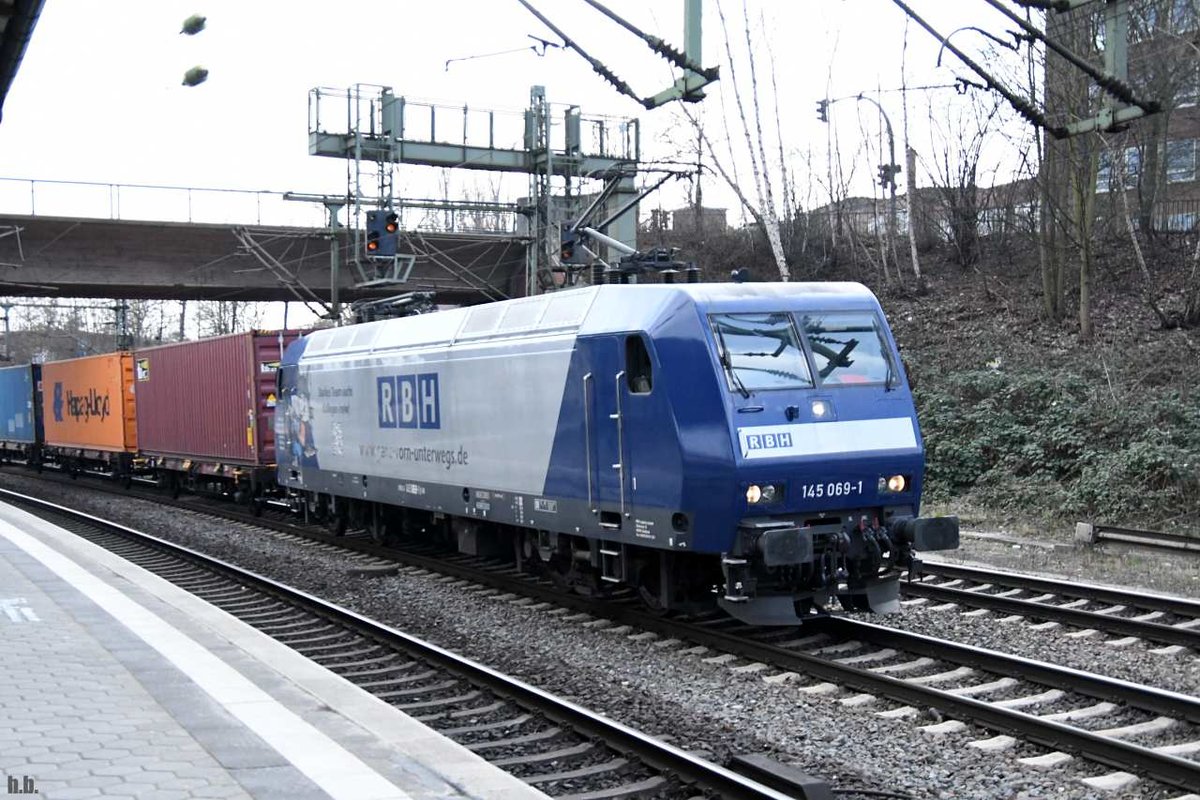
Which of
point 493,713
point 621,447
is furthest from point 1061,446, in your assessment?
point 493,713

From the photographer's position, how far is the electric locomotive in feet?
32.4

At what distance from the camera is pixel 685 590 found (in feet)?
36.2

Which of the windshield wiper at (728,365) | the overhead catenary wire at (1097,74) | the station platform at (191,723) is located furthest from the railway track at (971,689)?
the overhead catenary wire at (1097,74)

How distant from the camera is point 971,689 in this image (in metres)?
8.59

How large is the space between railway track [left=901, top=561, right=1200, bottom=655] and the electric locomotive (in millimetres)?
1554

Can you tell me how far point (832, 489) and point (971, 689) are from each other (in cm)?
212

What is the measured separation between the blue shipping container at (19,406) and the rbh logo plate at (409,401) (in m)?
28.6

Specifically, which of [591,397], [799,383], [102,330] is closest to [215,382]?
[591,397]

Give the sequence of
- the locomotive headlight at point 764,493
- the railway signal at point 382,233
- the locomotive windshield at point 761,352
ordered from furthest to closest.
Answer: the railway signal at point 382,233 → the locomotive windshield at point 761,352 → the locomotive headlight at point 764,493

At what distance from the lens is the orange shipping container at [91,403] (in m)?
31.3

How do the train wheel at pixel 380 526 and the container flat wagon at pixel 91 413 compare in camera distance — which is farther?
the container flat wagon at pixel 91 413

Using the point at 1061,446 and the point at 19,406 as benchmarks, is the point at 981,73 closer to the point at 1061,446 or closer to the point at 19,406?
the point at 1061,446

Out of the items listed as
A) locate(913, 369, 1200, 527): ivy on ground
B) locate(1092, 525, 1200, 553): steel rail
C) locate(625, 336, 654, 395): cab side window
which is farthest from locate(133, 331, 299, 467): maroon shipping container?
locate(1092, 525, 1200, 553): steel rail

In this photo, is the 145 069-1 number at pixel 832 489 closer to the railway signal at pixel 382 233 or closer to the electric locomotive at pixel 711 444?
the electric locomotive at pixel 711 444
